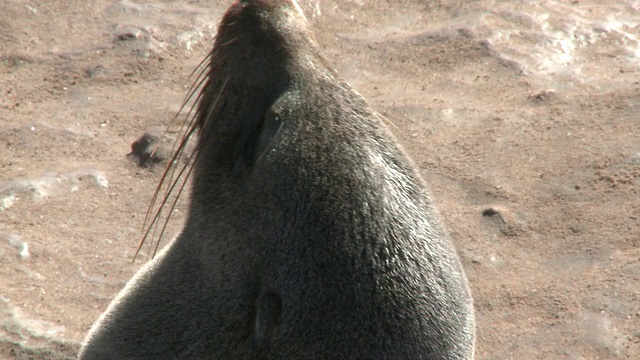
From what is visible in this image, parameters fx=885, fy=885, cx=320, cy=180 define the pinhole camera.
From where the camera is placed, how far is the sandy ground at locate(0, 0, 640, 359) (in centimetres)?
458

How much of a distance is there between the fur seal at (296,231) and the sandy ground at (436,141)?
170 centimetres

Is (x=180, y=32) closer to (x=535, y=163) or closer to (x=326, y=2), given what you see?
(x=326, y=2)

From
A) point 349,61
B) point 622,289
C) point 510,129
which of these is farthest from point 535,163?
point 349,61

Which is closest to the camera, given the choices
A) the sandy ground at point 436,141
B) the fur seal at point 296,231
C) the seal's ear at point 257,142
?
the fur seal at point 296,231

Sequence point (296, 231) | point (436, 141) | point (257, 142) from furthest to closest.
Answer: point (436, 141), point (257, 142), point (296, 231)

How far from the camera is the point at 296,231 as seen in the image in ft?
8.04

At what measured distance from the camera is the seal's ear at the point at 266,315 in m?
2.46

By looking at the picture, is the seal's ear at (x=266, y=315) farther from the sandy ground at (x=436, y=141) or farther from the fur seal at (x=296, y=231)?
the sandy ground at (x=436, y=141)

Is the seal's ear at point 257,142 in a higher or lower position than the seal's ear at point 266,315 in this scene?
higher

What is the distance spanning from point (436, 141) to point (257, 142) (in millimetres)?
3408

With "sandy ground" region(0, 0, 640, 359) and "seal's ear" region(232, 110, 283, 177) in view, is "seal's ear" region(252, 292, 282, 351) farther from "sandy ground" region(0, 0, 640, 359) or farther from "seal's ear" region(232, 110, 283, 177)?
"sandy ground" region(0, 0, 640, 359)

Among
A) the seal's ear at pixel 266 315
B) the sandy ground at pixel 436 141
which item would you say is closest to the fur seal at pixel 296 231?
the seal's ear at pixel 266 315

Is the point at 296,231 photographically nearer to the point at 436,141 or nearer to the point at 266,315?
the point at 266,315

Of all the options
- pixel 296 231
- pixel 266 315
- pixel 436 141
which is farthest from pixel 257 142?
pixel 436 141
